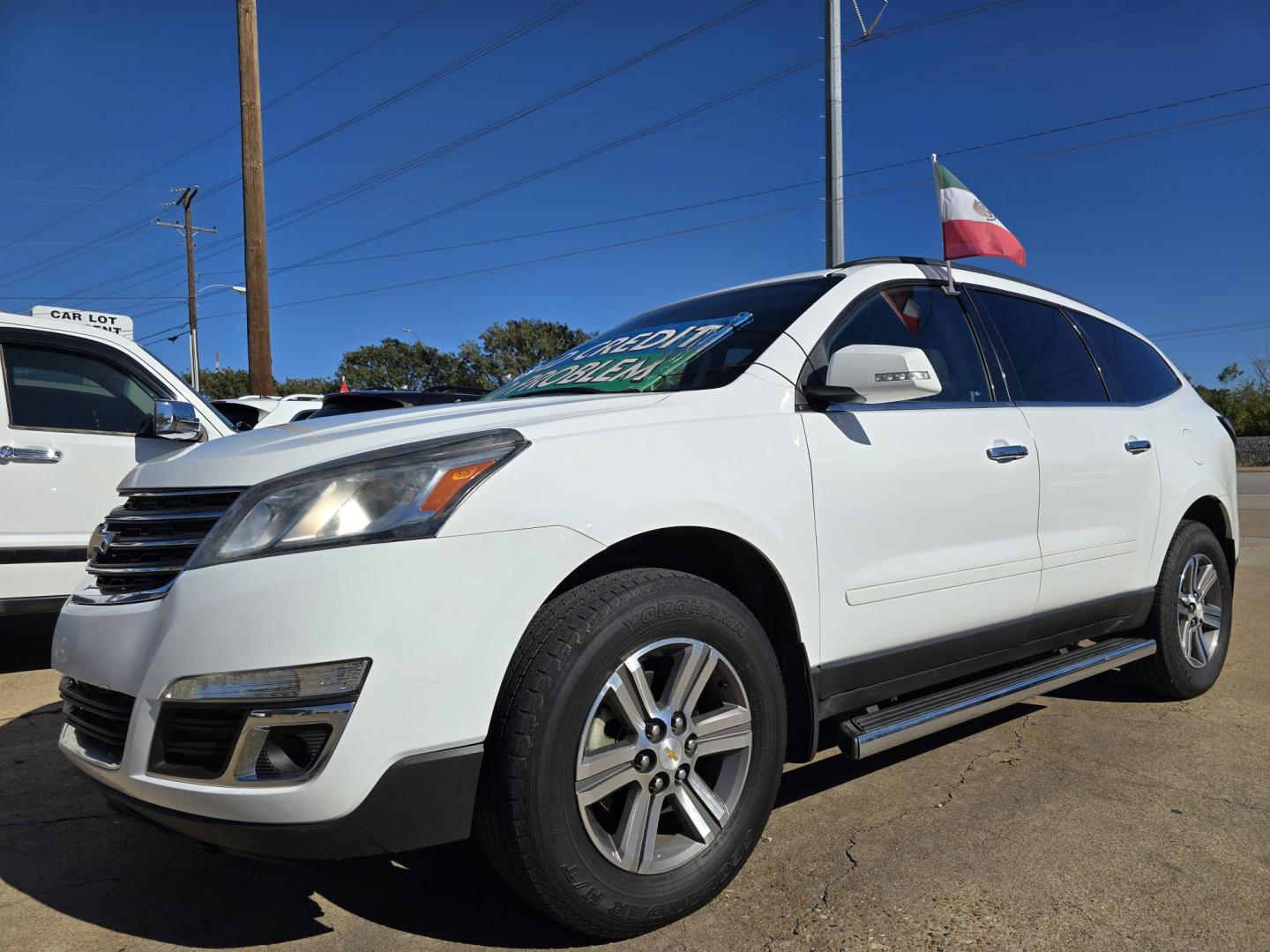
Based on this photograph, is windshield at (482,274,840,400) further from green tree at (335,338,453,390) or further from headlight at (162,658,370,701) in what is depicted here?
green tree at (335,338,453,390)

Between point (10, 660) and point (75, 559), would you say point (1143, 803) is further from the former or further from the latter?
point (10, 660)

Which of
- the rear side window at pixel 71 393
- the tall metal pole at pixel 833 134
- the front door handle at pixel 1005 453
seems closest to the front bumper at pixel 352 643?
the front door handle at pixel 1005 453

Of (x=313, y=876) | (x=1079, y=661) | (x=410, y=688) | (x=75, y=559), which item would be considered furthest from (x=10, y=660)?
(x=1079, y=661)

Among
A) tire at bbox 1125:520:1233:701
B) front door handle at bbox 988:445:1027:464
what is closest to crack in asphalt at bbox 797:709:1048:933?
tire at bbox 1125:520:1233:701

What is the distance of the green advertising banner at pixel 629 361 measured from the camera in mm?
2832

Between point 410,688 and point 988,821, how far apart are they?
191 centimetres

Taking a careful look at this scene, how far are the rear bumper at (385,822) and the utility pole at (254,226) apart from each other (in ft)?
37.5

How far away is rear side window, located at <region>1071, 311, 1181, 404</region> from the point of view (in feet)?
13.0

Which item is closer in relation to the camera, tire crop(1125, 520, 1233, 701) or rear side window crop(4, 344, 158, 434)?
tire crop(1125, 520, 1233, 701)

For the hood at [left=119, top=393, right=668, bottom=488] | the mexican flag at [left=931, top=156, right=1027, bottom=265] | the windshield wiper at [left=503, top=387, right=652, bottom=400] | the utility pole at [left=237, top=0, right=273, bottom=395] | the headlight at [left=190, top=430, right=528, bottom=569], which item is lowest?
the headlight at [left=190, top=430, right=528, bottom=569]

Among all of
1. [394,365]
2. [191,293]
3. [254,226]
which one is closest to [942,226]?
[254,226]

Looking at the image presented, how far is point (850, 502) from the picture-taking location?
2.61m

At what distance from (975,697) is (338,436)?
2122mm

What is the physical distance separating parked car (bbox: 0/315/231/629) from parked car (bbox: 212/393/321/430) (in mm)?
2241
